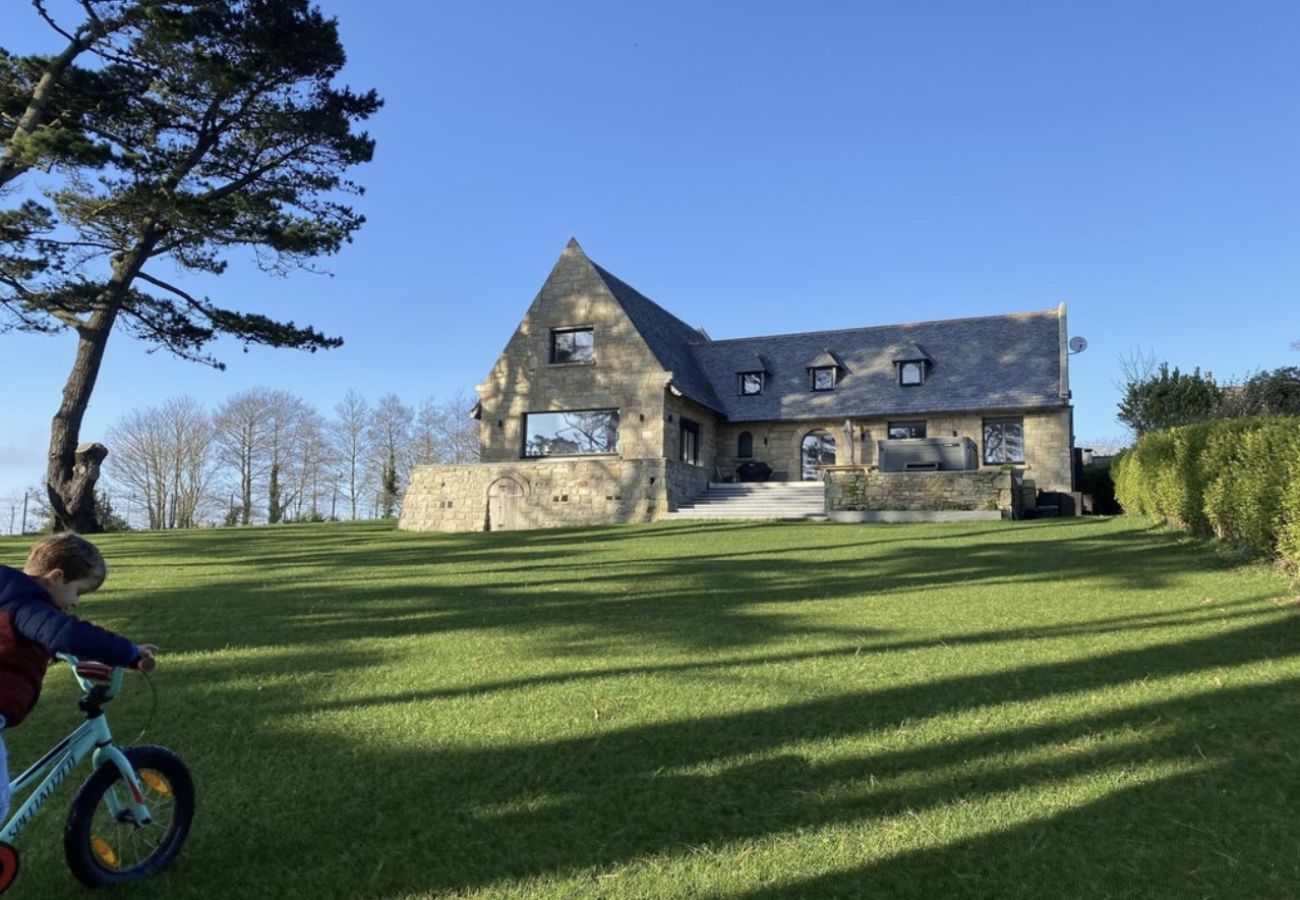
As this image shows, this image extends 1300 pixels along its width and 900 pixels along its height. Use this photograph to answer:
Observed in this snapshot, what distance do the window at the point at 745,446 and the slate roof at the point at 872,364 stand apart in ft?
2.50

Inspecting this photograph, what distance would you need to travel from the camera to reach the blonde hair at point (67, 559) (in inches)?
116

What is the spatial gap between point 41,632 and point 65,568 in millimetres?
334

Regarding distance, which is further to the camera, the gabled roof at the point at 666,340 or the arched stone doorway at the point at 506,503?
the gabled roof at the point at 666,340

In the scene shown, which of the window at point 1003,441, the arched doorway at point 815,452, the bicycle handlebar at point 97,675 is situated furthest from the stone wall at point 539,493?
the bicycle handlebar at point 97,675

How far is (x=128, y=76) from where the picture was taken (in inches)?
714

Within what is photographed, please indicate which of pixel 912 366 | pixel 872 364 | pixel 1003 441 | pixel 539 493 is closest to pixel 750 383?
pixel 872 364

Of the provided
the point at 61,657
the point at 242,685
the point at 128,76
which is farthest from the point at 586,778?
the point at 128,76

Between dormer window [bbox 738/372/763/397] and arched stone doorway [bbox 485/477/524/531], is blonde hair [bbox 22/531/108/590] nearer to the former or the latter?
arched stone doorway [bbox 485/477/524/531]

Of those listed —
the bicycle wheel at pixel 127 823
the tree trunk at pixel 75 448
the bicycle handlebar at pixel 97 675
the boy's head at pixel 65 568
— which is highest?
the tree trunk at pixel 75 448

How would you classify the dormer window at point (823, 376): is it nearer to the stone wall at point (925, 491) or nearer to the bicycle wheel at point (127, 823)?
the stone wall at point (925, 491)

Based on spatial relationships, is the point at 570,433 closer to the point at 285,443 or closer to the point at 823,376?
the point at 823,376

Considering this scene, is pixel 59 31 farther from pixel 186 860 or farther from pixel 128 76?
pixel 186 860

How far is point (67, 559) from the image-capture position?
2.98 m

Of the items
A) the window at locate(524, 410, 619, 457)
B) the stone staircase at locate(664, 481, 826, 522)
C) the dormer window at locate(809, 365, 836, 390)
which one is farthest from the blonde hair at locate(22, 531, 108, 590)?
the dormer window at locate(809, 365, 836, 390)
